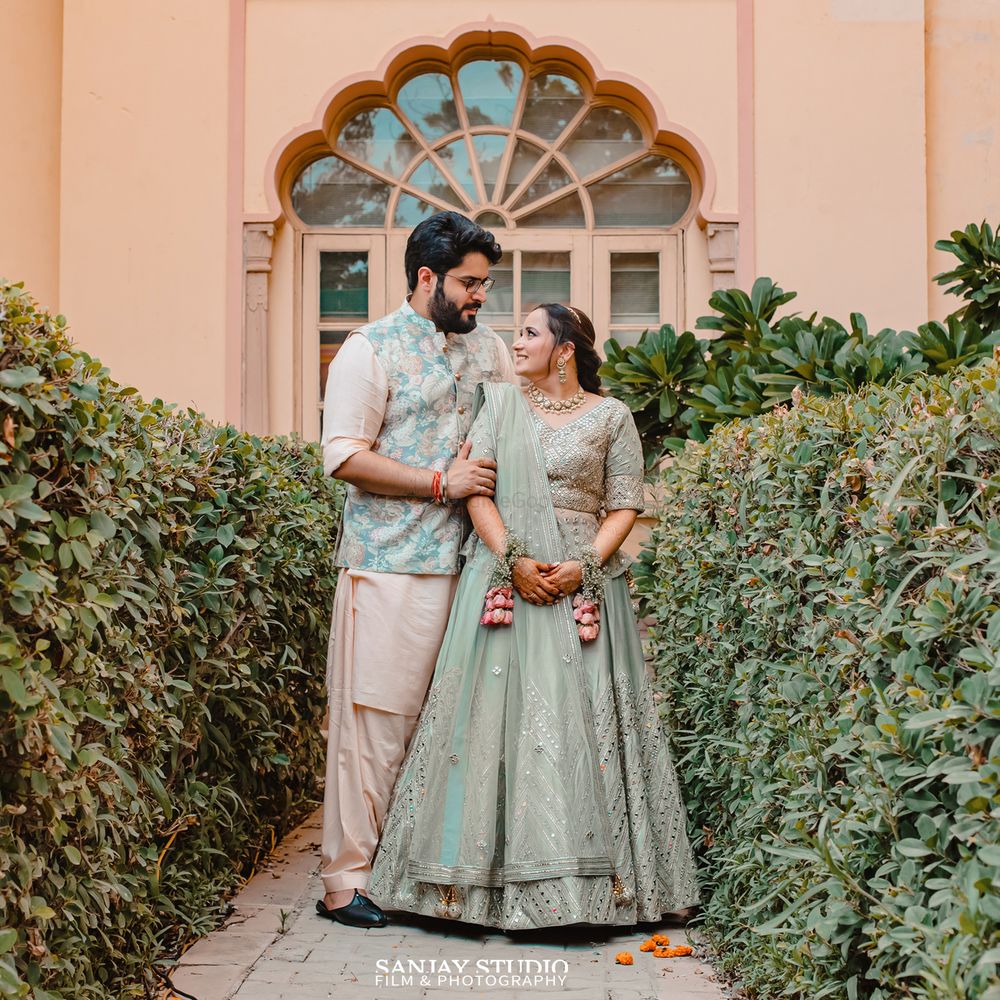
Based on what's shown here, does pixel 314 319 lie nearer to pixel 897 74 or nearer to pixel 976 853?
pixel 897 74

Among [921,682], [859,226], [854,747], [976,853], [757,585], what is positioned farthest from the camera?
[859,226]

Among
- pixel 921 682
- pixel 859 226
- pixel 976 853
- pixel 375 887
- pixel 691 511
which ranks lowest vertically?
pixel 375 887

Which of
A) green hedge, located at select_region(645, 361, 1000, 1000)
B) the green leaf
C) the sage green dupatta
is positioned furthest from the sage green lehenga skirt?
the green leaf

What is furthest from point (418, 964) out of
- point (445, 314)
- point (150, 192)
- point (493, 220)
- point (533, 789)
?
point (150, 192)

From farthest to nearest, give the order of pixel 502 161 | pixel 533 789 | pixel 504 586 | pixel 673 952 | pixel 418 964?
pixel 502 161
pixel 504 586
pixel 533 789
pixel 673 952
pixel 418 964

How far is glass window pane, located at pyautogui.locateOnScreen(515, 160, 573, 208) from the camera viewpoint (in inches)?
306

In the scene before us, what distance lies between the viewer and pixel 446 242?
13.7 feet

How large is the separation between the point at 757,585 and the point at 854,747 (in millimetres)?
1008

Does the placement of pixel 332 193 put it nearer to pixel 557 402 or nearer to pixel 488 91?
pixel 488 91

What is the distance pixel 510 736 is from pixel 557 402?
1129 millimetres

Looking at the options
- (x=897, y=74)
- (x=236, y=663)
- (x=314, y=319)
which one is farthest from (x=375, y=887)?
(x=897, y=74)

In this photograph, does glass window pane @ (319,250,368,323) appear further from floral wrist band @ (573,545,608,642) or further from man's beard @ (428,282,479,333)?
floral wrist band @ (573,545,608,642)

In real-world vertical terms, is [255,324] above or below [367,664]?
above

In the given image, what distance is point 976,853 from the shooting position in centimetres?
172
